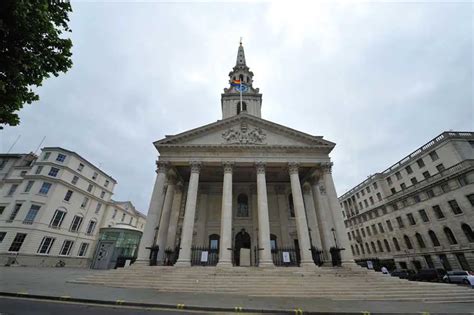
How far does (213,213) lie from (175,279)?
414 inches

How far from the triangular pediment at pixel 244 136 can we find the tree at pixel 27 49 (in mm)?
11927

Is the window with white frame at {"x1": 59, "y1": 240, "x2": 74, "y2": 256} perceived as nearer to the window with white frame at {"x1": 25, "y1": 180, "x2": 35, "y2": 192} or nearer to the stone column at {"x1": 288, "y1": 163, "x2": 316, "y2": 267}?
the window with white frame at {"x1": 25, "y1": 180, "x2": 35, "y2": 192}

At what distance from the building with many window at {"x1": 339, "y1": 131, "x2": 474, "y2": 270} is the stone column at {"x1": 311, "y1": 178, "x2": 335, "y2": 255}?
18.6 meters

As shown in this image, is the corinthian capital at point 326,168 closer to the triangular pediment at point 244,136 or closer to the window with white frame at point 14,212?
the triangular pediment at point 244,136

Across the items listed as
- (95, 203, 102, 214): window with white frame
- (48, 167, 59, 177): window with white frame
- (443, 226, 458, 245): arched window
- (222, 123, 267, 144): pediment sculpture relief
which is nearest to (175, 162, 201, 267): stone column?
(222, 123, 267, 144): pediment sculpture relief

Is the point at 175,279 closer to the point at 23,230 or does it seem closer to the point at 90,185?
the point at 23,230

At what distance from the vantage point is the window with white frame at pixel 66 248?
27078mm

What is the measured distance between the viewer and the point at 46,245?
2530 centimetres

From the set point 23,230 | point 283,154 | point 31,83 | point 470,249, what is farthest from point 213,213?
point 470,249

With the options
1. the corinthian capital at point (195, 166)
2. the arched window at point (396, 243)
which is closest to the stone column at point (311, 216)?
the corinthian capital at point (195, 166)

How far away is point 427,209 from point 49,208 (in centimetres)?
5165

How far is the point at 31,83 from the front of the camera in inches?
277

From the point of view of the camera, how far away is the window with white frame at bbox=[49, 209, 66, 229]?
1033 inches

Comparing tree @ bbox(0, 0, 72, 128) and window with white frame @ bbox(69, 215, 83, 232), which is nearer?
tree @ bbox(0, 0, 72, 128)
